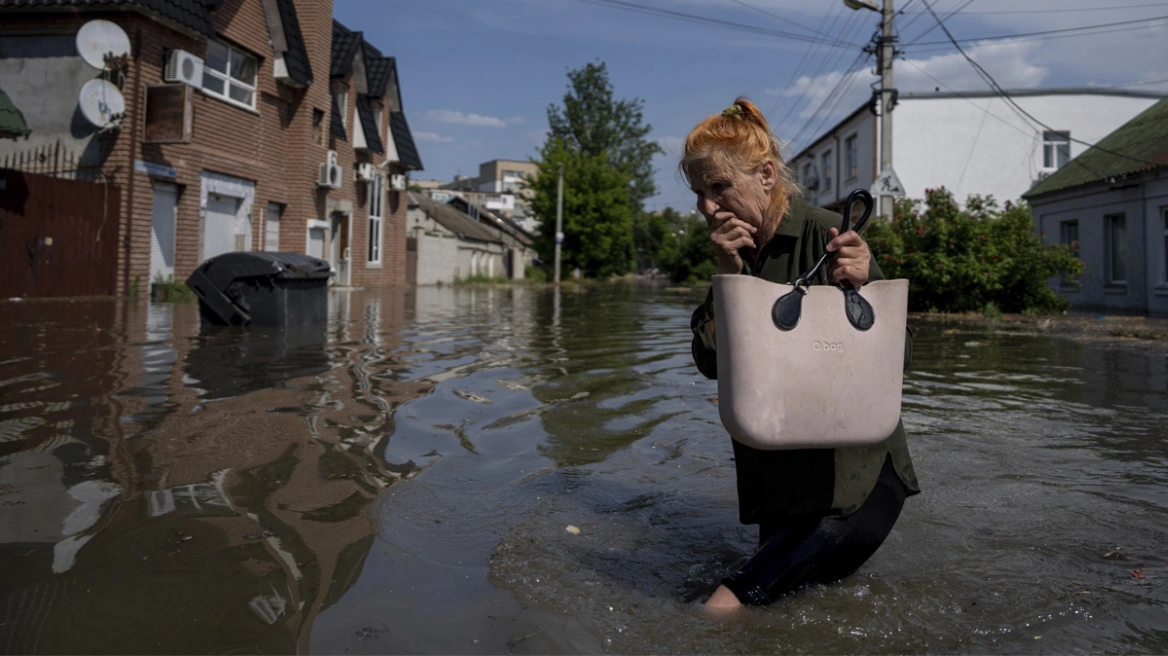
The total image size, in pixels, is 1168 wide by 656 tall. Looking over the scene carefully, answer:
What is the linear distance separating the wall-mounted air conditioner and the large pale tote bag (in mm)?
22671

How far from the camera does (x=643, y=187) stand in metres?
68.8

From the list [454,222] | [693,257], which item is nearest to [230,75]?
[454,222]

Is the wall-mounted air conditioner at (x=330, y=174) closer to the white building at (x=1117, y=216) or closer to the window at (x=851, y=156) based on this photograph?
the white building at (x=1117, y=216)

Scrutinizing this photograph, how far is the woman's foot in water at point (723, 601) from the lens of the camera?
7.99 feet

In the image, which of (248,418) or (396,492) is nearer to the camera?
(396,492)

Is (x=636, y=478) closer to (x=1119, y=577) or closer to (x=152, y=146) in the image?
→ (x=1119, y=577)

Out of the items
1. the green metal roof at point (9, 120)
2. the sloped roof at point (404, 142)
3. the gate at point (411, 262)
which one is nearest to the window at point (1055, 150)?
the sloped roof at point (404, 142)

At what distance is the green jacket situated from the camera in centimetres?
236

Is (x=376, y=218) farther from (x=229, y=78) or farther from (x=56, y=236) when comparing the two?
(x=56, y=236)

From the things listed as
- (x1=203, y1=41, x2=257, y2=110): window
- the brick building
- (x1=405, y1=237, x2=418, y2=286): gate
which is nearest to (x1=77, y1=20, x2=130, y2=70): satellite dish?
the brick building

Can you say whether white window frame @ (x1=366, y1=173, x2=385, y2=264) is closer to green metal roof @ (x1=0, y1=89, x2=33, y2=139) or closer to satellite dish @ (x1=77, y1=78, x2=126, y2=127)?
satellite dish @ (x1=77, y1=78, x2=126, y2=127)

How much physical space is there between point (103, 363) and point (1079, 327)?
14655 millimetres

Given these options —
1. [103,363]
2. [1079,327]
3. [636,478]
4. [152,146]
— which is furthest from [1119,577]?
[152,146]

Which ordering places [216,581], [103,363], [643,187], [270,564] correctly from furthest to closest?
1. [643,187]
2. [103,363]
3. [270,564]
4. [216,581]
